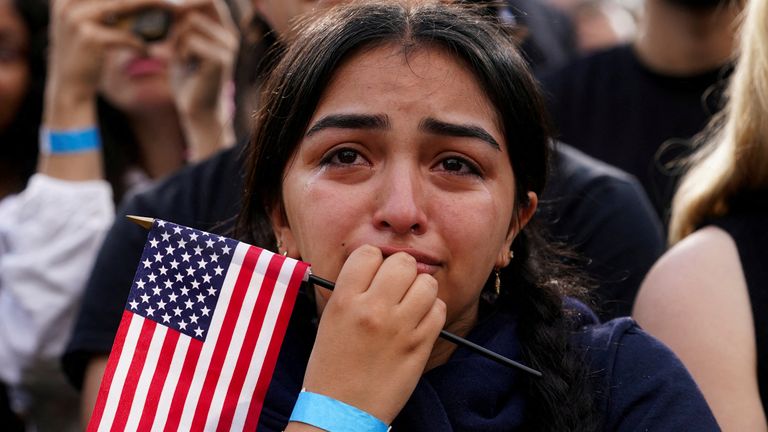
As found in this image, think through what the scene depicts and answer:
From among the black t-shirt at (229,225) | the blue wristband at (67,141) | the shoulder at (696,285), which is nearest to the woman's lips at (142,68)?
the blue wristband at (67,141)

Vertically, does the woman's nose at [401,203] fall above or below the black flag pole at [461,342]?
above

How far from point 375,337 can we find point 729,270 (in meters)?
1.00

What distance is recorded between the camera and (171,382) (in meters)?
1.99

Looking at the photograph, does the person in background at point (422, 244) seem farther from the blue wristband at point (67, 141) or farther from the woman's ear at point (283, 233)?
the blue wristband at point (67, 141)

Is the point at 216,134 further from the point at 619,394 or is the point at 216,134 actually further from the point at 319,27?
the point at 619,394

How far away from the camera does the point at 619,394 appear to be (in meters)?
2.11

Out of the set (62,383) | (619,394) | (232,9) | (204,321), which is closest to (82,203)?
(62,383)

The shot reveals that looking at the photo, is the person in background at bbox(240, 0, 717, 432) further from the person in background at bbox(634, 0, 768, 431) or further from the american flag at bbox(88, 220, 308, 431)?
the person in background at bbox(634, 0, 768, 431)

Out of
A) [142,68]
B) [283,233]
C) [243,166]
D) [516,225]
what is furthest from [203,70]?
[516,225]

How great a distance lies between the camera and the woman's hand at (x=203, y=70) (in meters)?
4.01

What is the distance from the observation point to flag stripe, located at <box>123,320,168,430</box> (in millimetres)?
1960

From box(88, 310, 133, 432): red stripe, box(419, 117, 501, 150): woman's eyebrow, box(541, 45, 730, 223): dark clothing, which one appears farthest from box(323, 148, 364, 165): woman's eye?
box(541, 45, 730, 223): dark clothing

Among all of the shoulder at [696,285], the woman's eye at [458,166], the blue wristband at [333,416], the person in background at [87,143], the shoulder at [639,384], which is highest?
the woman's eye at [458,166]

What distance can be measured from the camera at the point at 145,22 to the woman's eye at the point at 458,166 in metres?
1.94
